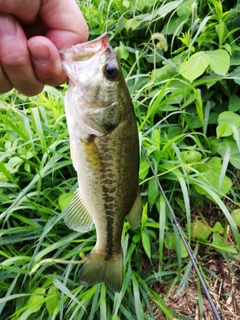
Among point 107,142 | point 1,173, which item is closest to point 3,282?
point 1,173

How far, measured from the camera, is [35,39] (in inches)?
51.5

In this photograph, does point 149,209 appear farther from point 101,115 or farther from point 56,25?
point 56,25

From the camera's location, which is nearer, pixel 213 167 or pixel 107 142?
pixel 107 142

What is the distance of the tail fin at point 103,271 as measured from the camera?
1.55 metres

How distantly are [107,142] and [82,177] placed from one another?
163 mm

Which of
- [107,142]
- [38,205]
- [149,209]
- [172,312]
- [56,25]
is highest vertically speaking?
[56,25]

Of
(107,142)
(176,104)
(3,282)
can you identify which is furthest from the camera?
(176,104)

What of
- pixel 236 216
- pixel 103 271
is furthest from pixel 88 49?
pixel 236 216

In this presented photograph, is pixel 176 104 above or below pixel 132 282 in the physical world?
above

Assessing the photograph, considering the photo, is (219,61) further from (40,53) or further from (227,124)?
(40,53)

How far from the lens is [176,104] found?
8.94ft

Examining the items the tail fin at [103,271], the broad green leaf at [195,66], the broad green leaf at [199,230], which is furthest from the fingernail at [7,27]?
the broad green leaf at [199,230]

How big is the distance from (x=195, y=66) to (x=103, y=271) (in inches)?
54.6

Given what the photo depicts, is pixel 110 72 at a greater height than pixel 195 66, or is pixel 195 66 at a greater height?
pixel 110 72
